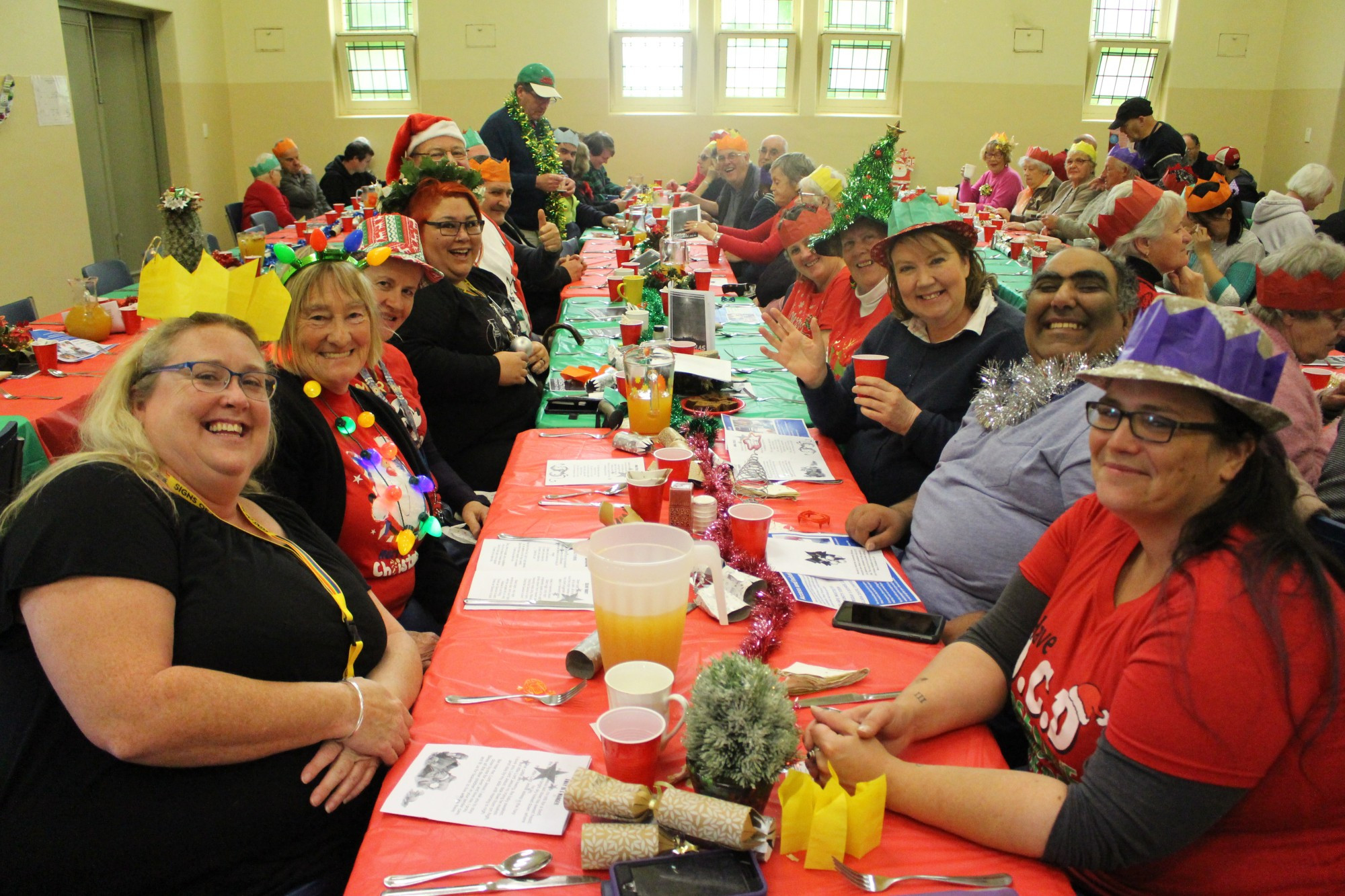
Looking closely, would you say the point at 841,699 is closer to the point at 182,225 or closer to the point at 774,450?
the point at 774,450

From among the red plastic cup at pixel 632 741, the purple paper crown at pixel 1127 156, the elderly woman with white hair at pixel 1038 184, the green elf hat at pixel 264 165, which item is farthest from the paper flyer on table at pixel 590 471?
the elderly woman with white hair at pixel 1038 184

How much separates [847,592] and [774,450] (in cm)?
93

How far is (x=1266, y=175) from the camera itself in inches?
462

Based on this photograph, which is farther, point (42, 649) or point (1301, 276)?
point (1301, 276)

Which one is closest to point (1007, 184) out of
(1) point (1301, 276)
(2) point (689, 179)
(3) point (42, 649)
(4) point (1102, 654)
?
(2) point (689, 179)

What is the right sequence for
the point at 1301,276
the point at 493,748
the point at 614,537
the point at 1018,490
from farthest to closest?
the point at 1301,276 → the point at 1018,490 → the point at 614,537 → the point at 493,748

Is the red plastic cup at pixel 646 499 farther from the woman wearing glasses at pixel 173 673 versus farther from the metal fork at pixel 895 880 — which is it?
the metal fork at pixel 895 880

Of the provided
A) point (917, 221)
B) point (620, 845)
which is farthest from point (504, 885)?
point (917, 221)

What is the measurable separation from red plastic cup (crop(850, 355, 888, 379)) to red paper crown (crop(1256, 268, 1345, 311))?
54.4 inches

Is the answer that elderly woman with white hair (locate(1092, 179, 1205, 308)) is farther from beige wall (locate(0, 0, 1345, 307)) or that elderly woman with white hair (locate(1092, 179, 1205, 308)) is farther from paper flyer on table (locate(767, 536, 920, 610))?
beige wall (locate(0, 0, 1345, 307))

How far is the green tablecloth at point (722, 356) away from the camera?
3.09 m

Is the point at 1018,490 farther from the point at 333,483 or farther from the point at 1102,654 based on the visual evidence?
the point at 333,483

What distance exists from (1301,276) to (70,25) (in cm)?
982

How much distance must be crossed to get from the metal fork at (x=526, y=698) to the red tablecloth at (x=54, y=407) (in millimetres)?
2089
